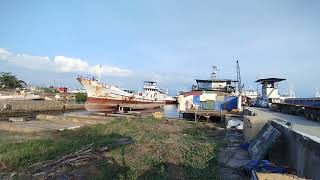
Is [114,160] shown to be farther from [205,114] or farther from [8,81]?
[8,81]

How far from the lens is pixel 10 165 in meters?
12.6

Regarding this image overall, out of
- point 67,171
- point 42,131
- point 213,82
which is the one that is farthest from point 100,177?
point 213,82

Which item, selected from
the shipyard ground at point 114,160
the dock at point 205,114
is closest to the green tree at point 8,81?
the dock at point 205,114

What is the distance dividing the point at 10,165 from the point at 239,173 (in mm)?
9124

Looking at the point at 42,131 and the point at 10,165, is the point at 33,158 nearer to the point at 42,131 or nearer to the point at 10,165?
the point at 10,165

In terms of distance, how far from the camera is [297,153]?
995cm

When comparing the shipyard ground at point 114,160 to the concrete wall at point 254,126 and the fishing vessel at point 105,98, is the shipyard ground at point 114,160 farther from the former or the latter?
the fishing vessel at point 105,98

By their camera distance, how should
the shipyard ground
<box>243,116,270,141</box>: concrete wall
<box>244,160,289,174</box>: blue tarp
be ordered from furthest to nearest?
<box>243,116,270,141</box>: concrete wall → the shipyard ground → <box>244,160,289,174</box>: blue tarp

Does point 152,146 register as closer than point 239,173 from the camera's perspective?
No

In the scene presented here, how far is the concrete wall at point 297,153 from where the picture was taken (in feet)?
26.3

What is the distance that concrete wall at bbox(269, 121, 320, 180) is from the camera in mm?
8008

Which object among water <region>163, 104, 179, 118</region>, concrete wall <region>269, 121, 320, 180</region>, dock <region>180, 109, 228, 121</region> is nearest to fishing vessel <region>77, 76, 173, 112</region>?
water <region>163, 104, 179, 118</region>

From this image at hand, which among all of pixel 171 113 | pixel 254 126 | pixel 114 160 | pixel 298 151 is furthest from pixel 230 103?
pixel 298 151

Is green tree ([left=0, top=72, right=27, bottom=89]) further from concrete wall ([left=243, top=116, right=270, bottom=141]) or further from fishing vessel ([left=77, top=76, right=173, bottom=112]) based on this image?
concrete wall ([left=243, top=116, right=270, bottom=141])
